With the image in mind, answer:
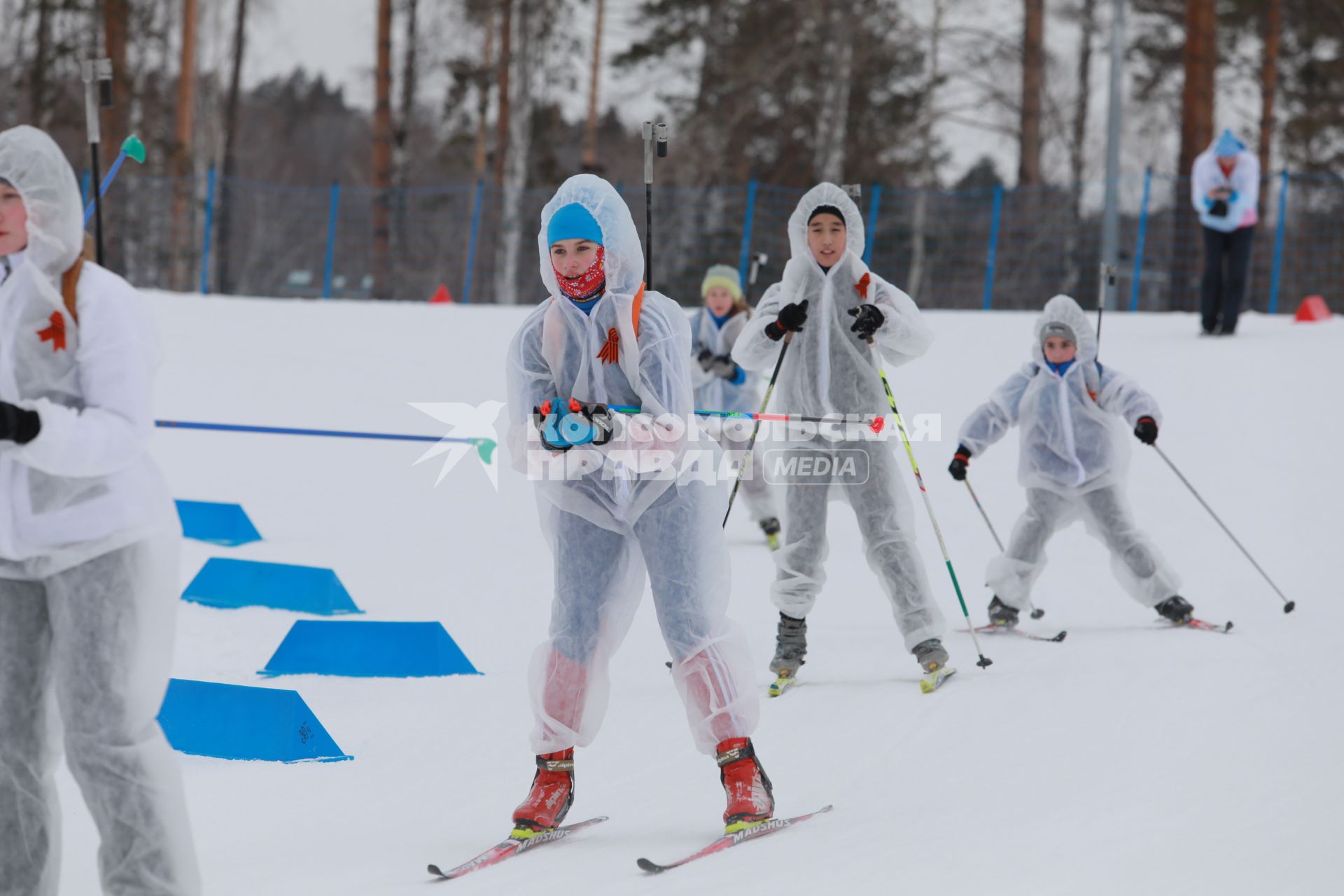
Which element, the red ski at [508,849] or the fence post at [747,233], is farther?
the fence post at [747,233]

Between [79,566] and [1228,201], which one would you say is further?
[1228,201]

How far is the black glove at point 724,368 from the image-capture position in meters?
7.89

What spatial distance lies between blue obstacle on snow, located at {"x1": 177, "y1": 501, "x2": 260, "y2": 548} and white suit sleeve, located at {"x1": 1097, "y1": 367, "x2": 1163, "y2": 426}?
15.2ft

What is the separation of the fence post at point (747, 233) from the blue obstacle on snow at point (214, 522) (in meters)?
8.74

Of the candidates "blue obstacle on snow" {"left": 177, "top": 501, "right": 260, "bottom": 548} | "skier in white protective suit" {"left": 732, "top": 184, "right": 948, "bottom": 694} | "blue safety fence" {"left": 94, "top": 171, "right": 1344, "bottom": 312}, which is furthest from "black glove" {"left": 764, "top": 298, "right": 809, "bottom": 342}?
"blue safety fence" {"left": 94, "top": 171, "right": 1344, "bottom": 312}

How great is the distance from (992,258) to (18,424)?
15.6m

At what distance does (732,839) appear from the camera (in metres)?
3.35

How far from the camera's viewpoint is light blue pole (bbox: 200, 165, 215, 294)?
52.7ft

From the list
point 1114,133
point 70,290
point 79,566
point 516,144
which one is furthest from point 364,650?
point 516,144

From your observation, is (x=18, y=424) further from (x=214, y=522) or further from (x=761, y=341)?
(x=214, y=522)

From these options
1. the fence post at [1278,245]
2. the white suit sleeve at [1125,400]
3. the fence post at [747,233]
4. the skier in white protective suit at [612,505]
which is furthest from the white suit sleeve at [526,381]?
the fence post at [1278,245]

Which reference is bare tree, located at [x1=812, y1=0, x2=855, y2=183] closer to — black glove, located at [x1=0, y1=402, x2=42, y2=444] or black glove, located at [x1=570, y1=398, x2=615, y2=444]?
black glove, located at [x1=570, y1=398, x2=615, y2=444]

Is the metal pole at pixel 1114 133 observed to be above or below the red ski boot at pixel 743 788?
above

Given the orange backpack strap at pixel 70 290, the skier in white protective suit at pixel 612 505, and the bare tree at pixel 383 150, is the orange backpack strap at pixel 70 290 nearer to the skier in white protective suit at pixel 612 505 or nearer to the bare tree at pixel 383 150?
the skier in white protective suit at pixel 612 505
